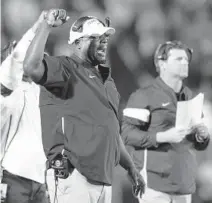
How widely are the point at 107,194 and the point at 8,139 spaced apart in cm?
54

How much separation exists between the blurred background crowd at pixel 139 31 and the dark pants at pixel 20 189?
88cm

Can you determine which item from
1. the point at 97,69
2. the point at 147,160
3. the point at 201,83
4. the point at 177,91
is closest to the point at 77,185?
the point at 97,69

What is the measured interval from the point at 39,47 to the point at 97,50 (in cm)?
35

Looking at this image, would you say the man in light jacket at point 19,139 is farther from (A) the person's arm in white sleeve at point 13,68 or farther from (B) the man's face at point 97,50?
(B) the man's face at point 97,50

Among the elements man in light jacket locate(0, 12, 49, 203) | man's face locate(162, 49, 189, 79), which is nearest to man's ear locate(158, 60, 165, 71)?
man's face locate(162, 49, 189, 79)

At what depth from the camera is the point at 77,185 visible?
1.73 m

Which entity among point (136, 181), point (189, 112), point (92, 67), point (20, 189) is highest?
point (92, 67)

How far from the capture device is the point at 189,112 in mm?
2406

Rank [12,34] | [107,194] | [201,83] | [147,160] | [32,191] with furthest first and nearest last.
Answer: [201,83]
[12,34]
[147,160]
[32,191]
[107,194]

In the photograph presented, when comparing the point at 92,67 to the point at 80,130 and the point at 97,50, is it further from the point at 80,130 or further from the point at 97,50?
the point at 80,130

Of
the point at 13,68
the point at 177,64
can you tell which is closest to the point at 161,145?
the point at 177,64

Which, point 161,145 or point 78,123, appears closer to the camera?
point 78,123

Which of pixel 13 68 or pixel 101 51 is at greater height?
pixel 101 51

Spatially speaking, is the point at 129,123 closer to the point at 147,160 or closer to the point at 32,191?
the point at 147,160
